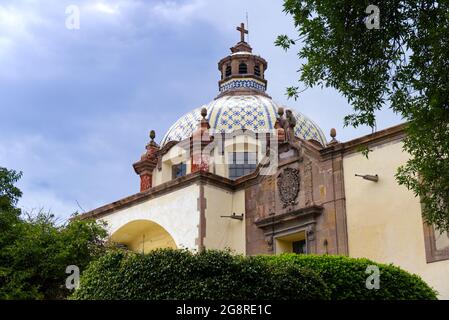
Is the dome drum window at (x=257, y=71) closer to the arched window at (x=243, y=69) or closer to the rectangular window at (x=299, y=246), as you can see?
the arched window at (x=243, y=69)

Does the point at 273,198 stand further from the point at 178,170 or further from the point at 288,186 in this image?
the point at 178,170

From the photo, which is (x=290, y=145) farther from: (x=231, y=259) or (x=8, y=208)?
(x=231, y=259)

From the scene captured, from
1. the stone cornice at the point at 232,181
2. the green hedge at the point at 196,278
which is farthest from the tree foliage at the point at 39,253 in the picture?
the green hedge at the point at 196,278

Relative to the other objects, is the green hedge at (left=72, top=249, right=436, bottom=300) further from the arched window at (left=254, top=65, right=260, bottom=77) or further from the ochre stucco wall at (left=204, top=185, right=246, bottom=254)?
the arched window at (left=254, top=65, right=260, bottom=77)

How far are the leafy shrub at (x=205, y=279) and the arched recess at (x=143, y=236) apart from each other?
11.8 m

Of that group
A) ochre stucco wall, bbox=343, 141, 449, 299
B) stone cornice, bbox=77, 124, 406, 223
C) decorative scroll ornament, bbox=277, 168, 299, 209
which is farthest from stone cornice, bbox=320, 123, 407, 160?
decorative scroll ornament, bbox=277, 168, 299, 209

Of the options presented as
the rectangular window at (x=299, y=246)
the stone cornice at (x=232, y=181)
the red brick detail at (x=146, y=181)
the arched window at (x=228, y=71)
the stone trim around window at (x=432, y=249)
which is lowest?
the stone trim around window at (x=432, y=249)

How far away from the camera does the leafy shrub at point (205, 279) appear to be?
1238 cm

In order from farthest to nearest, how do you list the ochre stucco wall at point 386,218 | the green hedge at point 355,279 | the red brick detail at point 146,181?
1. the red brick detail at point 146,181
2. the ochre stucco wall at point 386,218
3. the green hedge at point 355,279

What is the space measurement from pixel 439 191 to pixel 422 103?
143 centimetres

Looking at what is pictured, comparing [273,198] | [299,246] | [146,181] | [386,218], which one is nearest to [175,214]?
[273,198]

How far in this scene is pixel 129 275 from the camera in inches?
512
